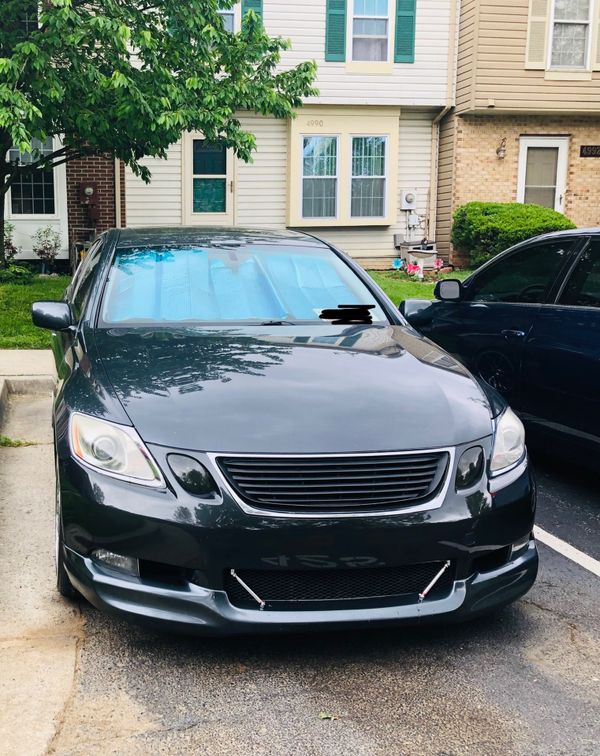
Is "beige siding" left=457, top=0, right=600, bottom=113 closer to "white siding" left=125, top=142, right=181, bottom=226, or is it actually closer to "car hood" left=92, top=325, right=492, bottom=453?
"white siding" left=125, top=142, right=181, bottom=226

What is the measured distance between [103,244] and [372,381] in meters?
2.19

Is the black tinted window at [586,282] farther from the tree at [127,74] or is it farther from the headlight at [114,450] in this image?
the tree at [127,74]

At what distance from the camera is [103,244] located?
16.8 feet

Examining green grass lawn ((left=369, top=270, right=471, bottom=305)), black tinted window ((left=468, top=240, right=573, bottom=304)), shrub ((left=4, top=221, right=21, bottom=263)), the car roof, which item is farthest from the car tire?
shrub ((left=4, top=221, right=21, bottom=263))

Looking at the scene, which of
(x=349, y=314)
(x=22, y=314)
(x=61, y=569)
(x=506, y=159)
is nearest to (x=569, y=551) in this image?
(x=349, y=314)

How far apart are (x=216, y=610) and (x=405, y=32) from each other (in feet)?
56.8

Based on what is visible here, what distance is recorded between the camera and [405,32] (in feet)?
60.1

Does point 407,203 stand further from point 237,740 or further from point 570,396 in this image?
point 237,740

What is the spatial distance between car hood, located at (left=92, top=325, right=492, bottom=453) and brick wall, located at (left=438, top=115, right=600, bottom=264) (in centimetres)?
1520

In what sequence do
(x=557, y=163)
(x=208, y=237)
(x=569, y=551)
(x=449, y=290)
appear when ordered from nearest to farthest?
(x=569, y=551) < (x=208, y=237) < (x=449, y=290) < (x=557, y=163)

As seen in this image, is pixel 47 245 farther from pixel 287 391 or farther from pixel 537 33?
pixel 287 391

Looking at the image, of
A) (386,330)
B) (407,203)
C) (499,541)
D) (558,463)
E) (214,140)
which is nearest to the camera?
(499,541)

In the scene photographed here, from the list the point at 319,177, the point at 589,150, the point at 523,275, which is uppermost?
the point at 589,150

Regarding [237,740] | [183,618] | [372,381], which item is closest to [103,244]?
[372,381]
